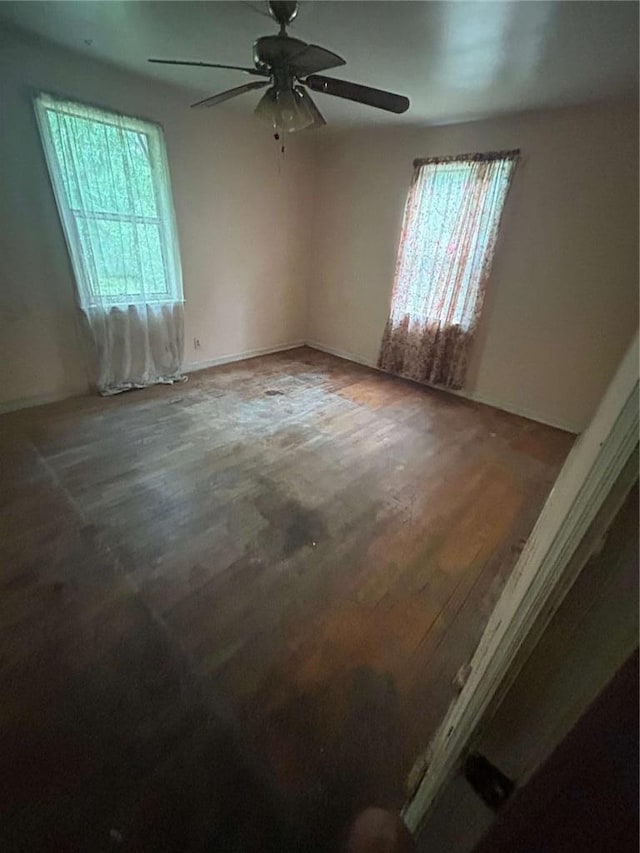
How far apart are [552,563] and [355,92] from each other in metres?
2.25

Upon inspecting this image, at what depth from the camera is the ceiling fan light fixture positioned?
1.80 meters

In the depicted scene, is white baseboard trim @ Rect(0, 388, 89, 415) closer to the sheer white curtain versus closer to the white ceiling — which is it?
the sheer white curtain

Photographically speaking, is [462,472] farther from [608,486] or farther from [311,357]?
[311,357]

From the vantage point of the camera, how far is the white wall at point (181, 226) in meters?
2.46

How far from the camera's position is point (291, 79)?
176 centimetres

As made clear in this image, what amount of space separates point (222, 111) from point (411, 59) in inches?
75.0

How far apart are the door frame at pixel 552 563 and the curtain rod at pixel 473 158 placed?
343 cm

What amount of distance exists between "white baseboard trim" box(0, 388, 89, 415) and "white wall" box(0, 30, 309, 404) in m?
0.02

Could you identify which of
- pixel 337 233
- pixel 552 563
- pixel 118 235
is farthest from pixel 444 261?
pixel 552 563

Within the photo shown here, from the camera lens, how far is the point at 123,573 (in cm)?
168

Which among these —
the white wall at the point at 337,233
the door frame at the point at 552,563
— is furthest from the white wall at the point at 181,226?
the door frame at the point at 552,563

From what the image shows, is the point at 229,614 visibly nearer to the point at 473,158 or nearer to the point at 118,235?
the point at 118,235

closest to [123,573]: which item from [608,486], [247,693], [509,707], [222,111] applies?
[247,693]

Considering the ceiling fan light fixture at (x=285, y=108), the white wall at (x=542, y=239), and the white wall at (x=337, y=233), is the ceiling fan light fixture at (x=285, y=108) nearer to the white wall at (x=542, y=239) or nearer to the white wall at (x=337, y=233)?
the white wall at (x=337, y=233)
